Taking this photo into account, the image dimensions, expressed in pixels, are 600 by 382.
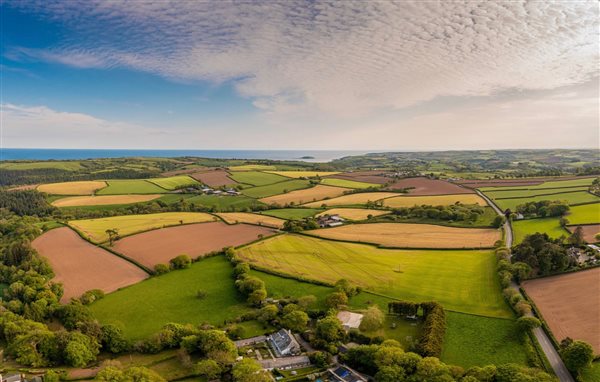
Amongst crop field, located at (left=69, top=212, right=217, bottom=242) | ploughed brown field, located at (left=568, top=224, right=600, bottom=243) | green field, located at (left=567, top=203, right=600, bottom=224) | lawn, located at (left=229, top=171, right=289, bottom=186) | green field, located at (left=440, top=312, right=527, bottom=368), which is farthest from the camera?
lawn, located at (left=229, top=171, right=289, bottom=186)

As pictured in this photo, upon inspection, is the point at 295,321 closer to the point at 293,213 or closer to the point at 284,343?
the point at 284,343

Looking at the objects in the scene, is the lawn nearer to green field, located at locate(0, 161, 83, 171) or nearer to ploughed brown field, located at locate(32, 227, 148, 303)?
ploughed brown field, located at locate(32, 227, 148, 303)

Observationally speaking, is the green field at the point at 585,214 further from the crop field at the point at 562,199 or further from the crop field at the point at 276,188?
the crop field at the point at 276,188

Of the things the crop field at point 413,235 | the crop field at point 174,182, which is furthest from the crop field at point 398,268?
the crop field at point 174,182

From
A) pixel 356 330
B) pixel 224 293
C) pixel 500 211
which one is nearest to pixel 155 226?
pixel 224 293

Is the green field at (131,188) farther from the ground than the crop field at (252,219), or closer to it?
farther from the ground

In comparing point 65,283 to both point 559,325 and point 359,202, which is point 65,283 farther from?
point 359,202

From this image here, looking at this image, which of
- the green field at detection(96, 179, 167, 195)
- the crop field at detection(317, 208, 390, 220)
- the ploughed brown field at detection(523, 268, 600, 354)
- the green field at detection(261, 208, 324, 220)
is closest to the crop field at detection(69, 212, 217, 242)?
the green field at detection(261, 208, 324, 220)

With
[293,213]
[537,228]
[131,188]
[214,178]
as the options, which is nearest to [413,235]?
[537,228]
